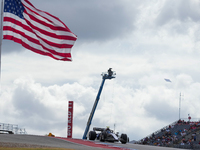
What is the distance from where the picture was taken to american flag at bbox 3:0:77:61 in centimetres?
1494

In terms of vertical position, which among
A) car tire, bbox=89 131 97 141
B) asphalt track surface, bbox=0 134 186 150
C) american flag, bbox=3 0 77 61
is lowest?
asphalt track surface, bbox=0 134 186 150

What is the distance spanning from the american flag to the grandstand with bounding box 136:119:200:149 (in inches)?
1004

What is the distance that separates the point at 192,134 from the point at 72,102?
624 inches

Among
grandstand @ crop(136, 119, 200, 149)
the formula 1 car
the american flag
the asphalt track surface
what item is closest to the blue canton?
the american flag

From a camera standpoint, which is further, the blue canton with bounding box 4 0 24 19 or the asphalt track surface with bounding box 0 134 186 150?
the asphalt track surface with bounding box 0 134 186 150

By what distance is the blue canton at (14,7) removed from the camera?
14.9 metres

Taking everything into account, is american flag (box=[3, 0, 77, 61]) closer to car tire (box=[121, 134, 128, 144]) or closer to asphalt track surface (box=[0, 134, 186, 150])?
asphalt track surface (box=[0, 134, 186, 150])

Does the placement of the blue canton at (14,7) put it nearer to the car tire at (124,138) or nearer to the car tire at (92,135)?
the car tire at (124,138)

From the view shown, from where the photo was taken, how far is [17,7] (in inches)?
603

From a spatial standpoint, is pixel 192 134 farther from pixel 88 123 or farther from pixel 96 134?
pixel 88 123

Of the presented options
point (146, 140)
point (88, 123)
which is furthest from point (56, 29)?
point (88, 123)

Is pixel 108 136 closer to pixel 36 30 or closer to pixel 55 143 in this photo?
pixel 55 143

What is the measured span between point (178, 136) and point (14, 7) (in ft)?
116

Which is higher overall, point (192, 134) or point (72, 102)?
point (72, 102)
